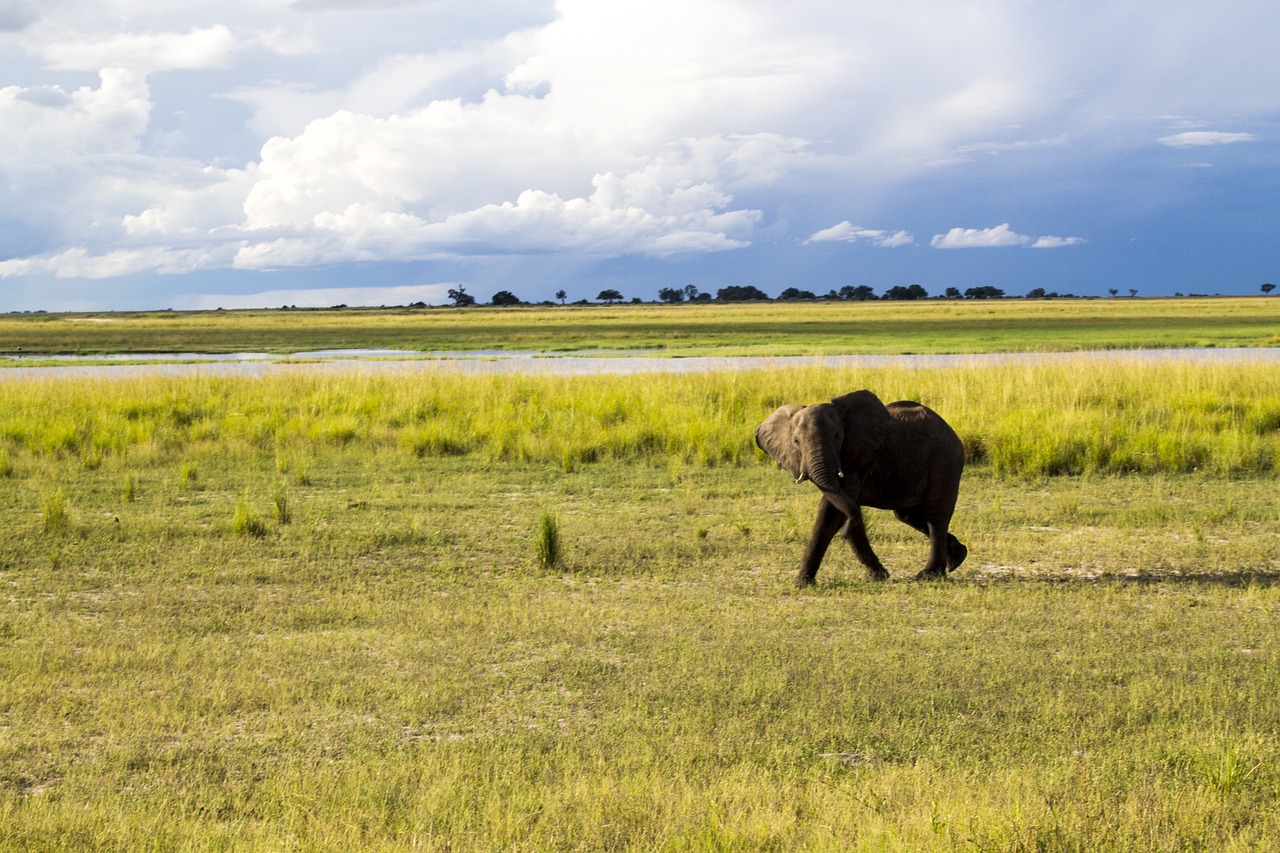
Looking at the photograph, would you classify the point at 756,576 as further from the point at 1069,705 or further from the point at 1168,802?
the point at 1168,802

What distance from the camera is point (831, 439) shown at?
27.0ft

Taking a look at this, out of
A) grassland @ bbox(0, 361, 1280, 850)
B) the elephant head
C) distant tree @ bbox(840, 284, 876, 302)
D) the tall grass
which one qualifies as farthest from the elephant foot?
distant tree @ bbox(840, 284, 876, 302)

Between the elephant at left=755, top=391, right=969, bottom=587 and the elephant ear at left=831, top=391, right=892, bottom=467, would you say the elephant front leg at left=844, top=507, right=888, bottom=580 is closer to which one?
the elephant at left=755, top=391, right=969, bottom=587

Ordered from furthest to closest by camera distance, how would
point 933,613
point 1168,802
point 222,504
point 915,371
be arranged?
1. point 915,371
2. point 222,504
3. point 933,613
4. point 1168,802

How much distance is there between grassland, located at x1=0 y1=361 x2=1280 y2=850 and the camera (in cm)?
439

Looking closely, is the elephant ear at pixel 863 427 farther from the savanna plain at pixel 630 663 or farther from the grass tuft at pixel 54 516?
the grass tuft at pixel 54 516

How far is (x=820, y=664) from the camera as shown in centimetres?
633

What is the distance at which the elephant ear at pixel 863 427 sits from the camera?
8438 millimetres

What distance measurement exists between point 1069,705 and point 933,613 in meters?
1.98

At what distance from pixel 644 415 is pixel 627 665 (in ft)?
41.0

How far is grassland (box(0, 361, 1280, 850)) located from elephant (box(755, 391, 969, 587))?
14.2 inches

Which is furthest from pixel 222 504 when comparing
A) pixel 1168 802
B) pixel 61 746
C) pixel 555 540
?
pixel 1168 802

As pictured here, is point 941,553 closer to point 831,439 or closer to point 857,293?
point 831,439

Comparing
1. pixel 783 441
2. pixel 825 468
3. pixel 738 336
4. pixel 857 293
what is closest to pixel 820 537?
pixel 825 468
